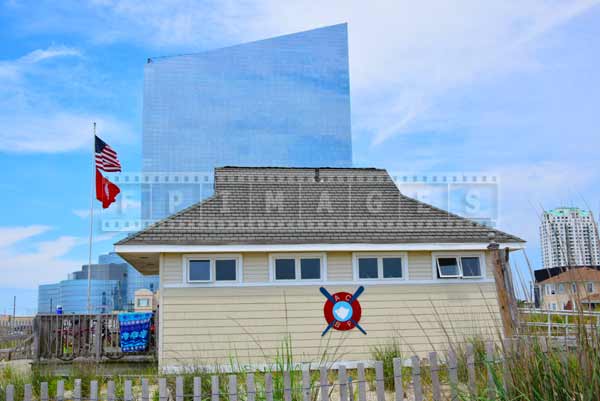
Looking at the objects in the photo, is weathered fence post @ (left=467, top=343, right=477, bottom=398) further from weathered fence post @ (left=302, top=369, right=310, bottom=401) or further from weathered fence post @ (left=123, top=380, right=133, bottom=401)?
weathered fence post @ (left=123, top=380, right=133, bottom=401)

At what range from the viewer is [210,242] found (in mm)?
14156

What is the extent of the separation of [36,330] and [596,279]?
1376 centimetres

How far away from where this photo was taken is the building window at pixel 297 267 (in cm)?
1453

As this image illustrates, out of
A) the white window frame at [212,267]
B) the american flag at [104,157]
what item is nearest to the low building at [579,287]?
the white window frame at [212,267]

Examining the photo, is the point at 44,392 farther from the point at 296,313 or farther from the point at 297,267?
the point at 297,267

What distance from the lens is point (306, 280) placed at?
1452 cm

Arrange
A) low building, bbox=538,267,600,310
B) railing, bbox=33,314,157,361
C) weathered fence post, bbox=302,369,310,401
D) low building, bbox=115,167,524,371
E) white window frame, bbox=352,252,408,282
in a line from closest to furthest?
low building, bbox=538,267,600,310, weathered fence post, bbox=302,369,310,401, low building, bbox=115,167,524,371, white window frame, bbox=352,252,408,282, railing, bbox=33,314,157,361

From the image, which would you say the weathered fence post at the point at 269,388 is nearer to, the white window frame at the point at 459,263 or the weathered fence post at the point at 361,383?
the weathered fence post at the point at 361,383

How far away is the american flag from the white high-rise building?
2086 cm

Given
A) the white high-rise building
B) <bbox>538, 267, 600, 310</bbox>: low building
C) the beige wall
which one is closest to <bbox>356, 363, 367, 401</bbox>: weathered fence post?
<bbox>538, 267, 600, 310</bbox>: low building

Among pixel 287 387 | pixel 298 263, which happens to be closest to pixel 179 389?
pixel 287 387

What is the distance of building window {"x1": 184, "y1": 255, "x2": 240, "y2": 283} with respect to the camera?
46.6ft

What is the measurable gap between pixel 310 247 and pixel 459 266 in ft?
12.9

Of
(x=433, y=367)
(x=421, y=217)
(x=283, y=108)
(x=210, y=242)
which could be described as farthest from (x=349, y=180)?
(x=283, y=108)
